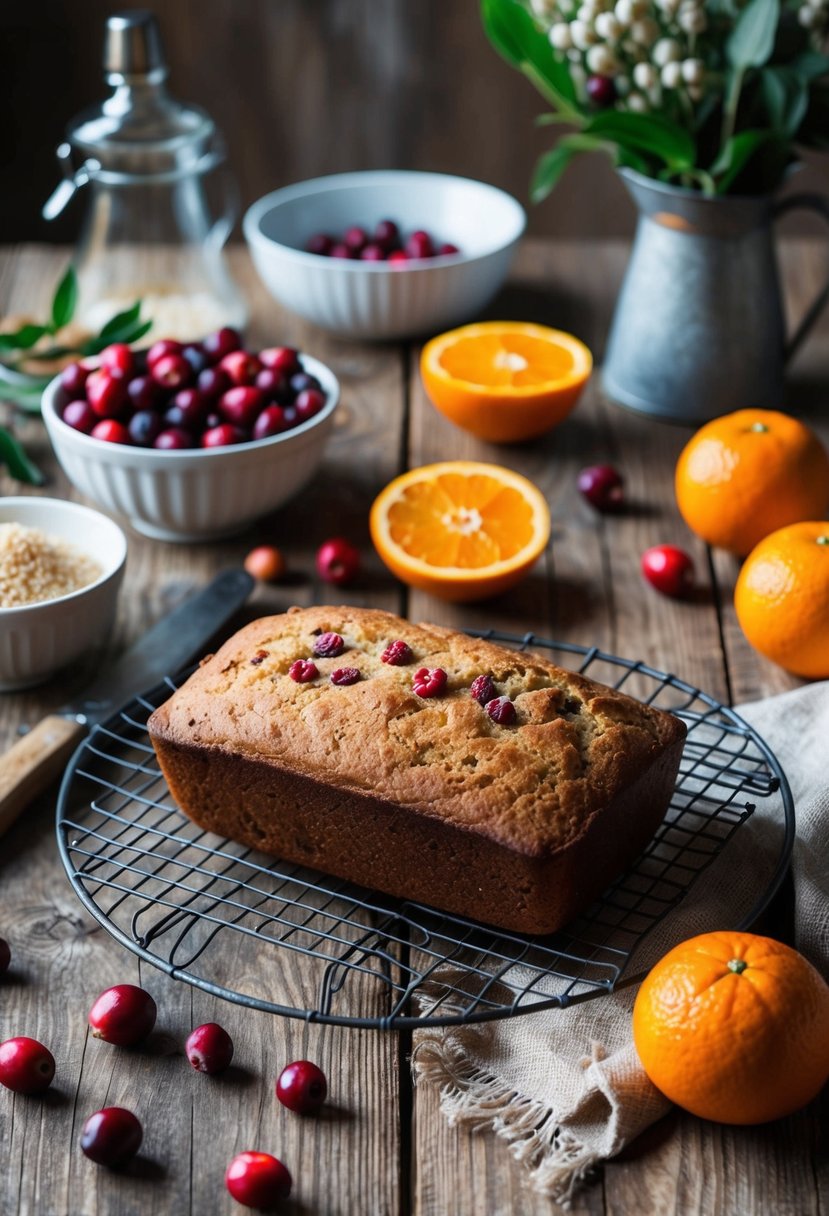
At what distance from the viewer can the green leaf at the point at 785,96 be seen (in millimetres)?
2422

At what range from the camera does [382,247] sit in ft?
10.4

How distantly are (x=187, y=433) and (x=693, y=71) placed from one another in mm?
1104

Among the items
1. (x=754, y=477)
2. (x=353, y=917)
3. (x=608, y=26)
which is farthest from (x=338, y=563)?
(x=608, y=26)

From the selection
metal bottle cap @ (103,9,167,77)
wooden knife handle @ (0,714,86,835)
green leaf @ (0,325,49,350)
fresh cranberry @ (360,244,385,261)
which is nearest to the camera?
wooden knife handle @ (0,714,86,835)

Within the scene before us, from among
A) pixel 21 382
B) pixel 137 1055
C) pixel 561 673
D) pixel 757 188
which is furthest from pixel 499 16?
pixel 137 1055

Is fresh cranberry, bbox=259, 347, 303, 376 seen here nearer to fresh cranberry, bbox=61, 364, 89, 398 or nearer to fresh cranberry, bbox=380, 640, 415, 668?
fresh cranberry, bbox=61, 364, 89, 398

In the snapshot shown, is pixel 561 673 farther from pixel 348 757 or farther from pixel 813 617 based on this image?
pixel 813 617

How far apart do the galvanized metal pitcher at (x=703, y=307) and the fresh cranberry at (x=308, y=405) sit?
0.77 metres

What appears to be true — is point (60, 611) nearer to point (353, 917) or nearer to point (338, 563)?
point (338, 563)

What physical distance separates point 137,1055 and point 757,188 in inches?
79.1

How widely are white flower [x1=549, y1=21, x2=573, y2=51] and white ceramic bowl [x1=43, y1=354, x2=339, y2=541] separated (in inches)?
30.3

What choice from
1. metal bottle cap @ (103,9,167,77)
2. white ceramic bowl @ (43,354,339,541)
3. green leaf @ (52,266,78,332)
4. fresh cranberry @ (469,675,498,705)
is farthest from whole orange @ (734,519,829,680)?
metal bottle cap @ (103,9,167,77)

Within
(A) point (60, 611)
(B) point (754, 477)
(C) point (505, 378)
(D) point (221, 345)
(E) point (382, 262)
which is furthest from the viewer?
(E) point (382, 262)

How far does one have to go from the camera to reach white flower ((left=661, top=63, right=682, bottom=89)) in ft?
7.82
